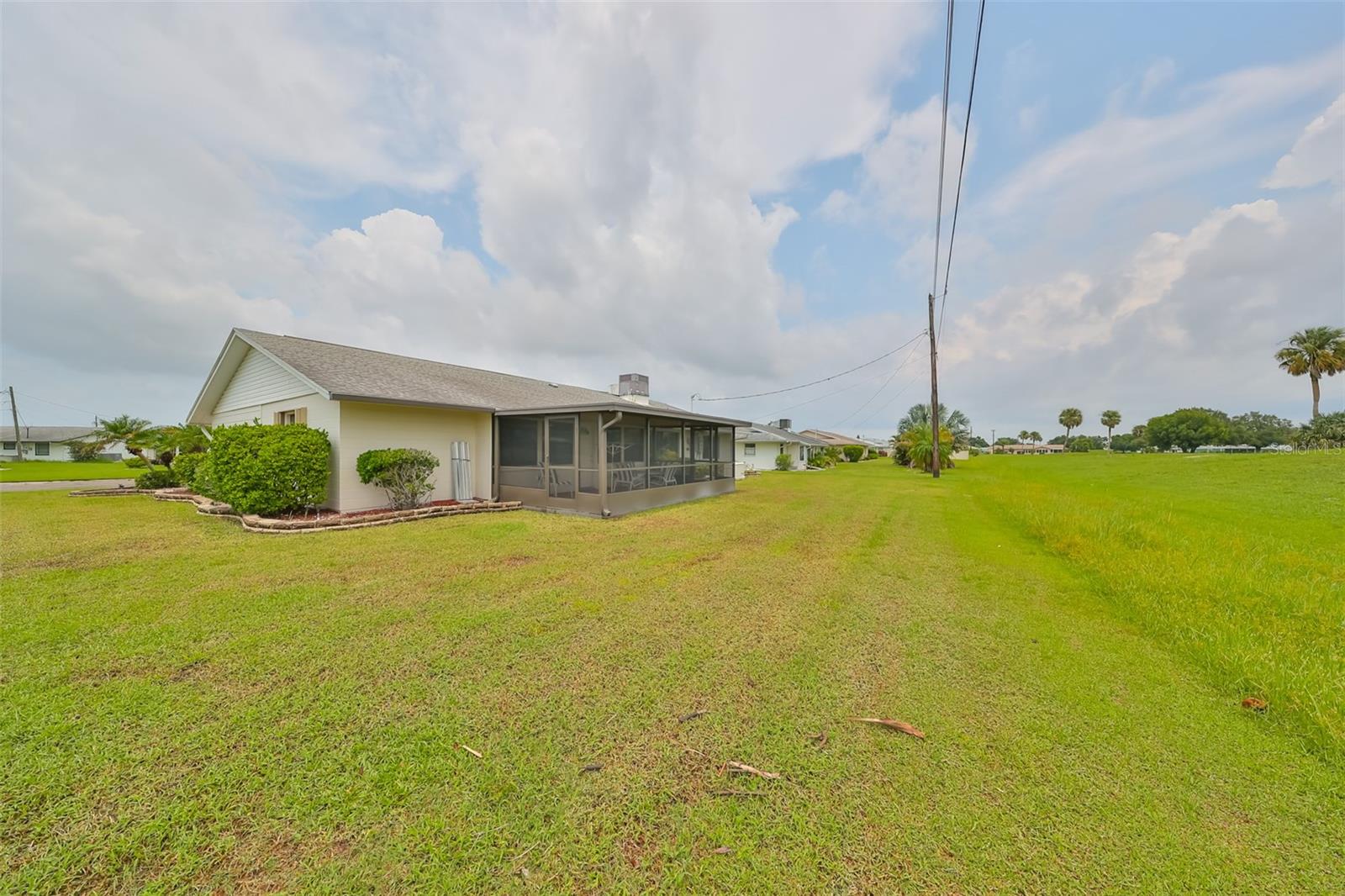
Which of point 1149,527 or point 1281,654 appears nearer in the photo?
point 1281,654

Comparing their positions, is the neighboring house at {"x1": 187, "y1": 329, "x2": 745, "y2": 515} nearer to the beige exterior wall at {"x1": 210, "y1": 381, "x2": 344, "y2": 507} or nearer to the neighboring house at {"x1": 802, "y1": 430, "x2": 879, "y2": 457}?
the beige exterior wall at {"x1": 210, "y1": 381, "x2": 344, "y2": 507}

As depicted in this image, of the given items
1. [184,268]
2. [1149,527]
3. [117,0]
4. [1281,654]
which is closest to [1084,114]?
[1149,527]

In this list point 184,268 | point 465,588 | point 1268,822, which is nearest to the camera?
point 1268,822

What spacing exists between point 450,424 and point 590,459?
3799 mm

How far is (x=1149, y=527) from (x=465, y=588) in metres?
10.4

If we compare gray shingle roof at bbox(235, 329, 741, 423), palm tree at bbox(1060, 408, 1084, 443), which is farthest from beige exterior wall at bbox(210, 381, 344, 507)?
palm tree at bbox(1060, 408, 1084, 443)

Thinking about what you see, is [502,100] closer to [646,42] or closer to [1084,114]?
[646,42]

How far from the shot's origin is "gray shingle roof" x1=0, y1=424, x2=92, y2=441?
46.2 m

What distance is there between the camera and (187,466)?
40.5 ft

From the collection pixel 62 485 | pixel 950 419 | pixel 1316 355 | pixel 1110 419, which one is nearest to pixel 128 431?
pixel 62 485

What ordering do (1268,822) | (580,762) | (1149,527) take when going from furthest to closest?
(1149,527)
(580,762)
(1268,822)

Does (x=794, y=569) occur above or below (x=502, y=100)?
below

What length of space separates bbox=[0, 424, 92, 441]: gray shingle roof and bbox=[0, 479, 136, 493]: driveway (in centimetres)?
4584

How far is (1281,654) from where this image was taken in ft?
11.1
